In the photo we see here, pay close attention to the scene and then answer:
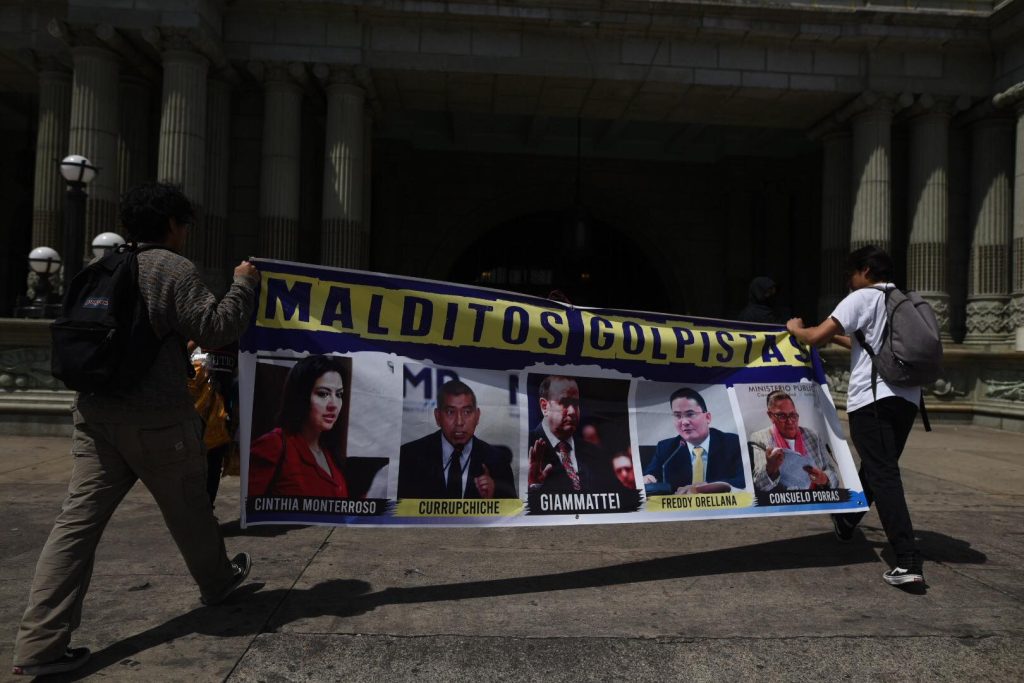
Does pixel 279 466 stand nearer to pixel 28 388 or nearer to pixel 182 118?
pixel 28 388

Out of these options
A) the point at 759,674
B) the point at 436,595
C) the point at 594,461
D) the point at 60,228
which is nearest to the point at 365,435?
the point at 436,595

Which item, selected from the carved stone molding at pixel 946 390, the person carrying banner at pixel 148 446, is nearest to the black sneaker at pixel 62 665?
the person carrying banner at pixel 148 446

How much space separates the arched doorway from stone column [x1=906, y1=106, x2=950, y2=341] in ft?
22.1

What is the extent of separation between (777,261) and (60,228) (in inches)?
602

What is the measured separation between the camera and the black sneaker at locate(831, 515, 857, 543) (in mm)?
4688

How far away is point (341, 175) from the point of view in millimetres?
12031

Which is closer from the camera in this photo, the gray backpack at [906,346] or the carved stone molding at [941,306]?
the gray backpack at [906,346]

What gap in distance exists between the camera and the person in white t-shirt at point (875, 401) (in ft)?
13.1

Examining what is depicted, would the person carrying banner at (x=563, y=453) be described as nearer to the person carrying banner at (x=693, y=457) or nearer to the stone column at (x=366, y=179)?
the person carrying banner at (x=693, y=457)

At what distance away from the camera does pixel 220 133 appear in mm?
12023

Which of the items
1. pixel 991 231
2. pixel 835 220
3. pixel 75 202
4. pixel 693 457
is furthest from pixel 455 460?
pixel 991 231

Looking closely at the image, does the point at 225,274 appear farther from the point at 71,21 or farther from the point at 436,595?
the point at 436,595

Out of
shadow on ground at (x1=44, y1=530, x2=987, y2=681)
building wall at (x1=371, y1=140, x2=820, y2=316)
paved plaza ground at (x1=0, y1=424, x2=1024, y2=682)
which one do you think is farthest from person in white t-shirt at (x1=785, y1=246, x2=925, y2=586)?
building wall at (x1=371, y1=140, x2=820, y2=316)

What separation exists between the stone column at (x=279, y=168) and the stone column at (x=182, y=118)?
1134 millimetres
